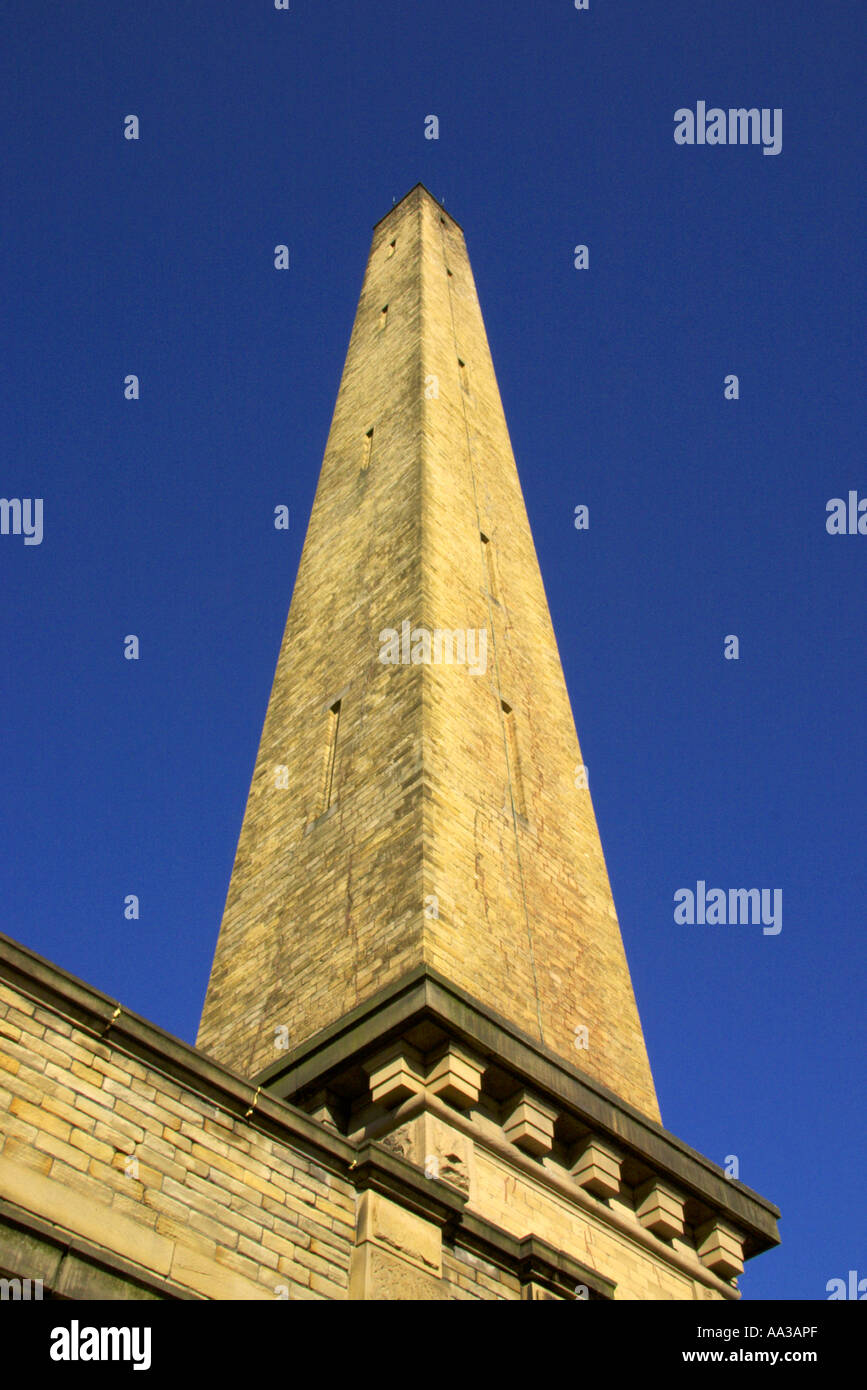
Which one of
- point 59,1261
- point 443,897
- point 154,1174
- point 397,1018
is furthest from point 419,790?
point 59,1261

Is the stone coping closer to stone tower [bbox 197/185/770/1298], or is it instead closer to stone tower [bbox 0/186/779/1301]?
stone tower [bbox 0/186/779/1301]

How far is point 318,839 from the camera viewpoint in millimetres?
17594

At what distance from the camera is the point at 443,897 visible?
15008mm

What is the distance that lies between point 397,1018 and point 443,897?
2.10 meters

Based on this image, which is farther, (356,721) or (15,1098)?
(356,721)

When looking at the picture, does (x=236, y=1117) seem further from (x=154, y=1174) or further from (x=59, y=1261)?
(x=59, y=1261)

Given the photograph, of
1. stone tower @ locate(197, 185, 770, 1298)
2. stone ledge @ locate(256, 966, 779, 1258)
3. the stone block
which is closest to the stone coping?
stone tower @ locate(197, 185, 770, 1298)

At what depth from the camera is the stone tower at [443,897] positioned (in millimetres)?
13477

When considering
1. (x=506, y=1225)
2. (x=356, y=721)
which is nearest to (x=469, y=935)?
(x=506, y=1225)

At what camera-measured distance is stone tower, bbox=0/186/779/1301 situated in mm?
9172

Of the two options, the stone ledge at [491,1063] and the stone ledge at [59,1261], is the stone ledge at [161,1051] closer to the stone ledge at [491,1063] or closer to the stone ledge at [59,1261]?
the stone ledge at [59,1261]

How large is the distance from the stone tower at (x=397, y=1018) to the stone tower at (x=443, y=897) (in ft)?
0.15
